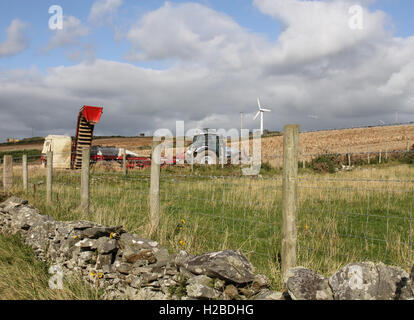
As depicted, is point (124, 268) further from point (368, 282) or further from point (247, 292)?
point (368, 282)

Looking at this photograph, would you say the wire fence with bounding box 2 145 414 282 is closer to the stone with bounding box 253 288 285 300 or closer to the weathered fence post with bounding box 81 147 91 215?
the weathered fence post with bounding box 81 147 91 215

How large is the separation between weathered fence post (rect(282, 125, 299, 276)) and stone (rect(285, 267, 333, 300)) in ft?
2.72

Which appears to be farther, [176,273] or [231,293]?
[176,273]


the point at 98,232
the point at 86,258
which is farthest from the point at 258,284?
the point at 98,232

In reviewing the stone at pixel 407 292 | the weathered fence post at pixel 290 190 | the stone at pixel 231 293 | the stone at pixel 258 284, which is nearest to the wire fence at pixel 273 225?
the weathered fence post at pixel 290 190

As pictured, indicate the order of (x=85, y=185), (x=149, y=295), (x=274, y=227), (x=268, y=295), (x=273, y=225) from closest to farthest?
(x=268, y=295) < (x=149, y=295) < (x=274, y=227) < (x=85, y=185) < (x=273, y=225)

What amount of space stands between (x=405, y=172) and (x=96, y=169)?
1693 centimetres

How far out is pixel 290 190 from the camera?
4.09 meters

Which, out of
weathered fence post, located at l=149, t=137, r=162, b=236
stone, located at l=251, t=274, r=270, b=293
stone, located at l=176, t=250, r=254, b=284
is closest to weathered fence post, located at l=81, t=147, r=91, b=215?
weathered fence post, located at l=149, t=137, r=162, b=236

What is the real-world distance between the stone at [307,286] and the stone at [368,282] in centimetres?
10

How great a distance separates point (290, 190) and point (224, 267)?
1.20 meters

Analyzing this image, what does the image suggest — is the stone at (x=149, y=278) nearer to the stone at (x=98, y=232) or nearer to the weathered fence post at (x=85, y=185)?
the stone at (x=98, y=232)
